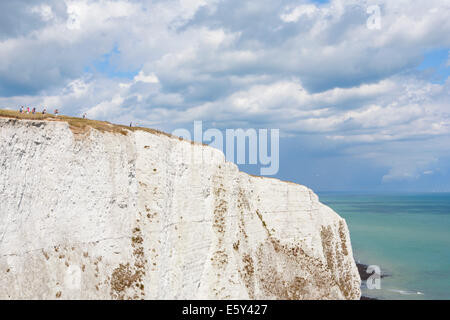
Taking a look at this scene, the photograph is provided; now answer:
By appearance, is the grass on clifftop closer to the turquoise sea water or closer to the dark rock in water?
the turquoise sea water

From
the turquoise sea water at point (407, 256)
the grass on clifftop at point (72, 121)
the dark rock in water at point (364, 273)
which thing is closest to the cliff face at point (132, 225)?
the grass on clifftop at point (72, 121)

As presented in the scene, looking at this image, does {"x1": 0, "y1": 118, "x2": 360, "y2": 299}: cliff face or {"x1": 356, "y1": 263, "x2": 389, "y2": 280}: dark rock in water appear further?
{"x1": 356, "y1": 263, "x2": 389, "y2": 280}: dark rock in water

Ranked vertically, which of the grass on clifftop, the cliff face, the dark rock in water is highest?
the grass on clifftop

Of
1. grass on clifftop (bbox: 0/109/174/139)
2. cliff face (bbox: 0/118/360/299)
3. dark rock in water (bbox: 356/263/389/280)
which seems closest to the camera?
cliff face (bbox: 0/118/360/299)

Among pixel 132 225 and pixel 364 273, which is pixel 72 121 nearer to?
pixel 132 225

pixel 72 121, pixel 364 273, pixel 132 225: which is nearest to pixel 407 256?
pixel 364 273

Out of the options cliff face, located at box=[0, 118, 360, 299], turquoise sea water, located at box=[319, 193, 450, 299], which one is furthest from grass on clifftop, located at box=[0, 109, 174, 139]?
turquoise sea water, located at box=[319, 193, 450, 299]

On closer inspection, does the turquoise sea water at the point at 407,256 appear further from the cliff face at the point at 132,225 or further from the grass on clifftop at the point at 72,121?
the grass on clifftop at the point at 72,121
